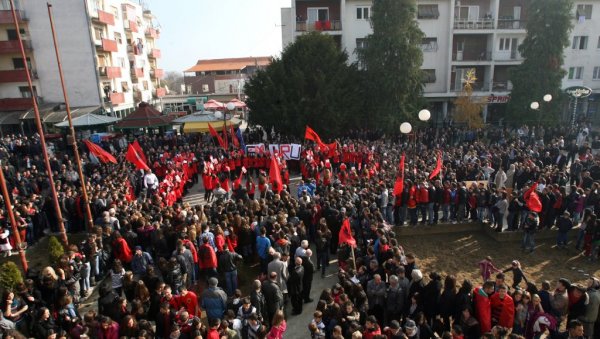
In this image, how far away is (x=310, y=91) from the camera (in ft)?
82.3

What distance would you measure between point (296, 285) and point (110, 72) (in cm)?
3490

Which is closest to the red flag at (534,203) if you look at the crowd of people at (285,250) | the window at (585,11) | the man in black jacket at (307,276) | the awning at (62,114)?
the crowd of people at (285,250)

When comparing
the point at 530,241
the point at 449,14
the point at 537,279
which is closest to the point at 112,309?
the point at 537,279

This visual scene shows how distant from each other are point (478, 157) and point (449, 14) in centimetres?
1848

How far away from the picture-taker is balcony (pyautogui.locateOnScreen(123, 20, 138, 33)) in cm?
4512

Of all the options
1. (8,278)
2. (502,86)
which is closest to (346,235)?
(8,278)

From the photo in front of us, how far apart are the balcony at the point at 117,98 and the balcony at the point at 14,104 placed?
6329 millimetres

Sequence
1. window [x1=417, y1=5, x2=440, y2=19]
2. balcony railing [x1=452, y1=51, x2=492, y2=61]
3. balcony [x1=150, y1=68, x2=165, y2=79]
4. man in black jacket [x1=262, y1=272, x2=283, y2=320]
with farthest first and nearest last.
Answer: balcony [x1=150, y1=68, x2=165, y2=79] → balcony railing [x1=452, y1=51, x2=492, y2=61] → window [x1=417, y1=5, x2=440, y2=19] → man in black jacket [x1=262, y1=272, x2=283, y2=320]

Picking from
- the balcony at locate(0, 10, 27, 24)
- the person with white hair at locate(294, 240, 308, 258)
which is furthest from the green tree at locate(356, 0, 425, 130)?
the balcony at locate(0, 10, 27, 24)

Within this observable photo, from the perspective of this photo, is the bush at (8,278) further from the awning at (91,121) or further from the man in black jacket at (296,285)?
the awning at (91,121)

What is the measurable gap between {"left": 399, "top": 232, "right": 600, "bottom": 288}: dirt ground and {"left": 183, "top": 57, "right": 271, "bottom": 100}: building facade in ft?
170

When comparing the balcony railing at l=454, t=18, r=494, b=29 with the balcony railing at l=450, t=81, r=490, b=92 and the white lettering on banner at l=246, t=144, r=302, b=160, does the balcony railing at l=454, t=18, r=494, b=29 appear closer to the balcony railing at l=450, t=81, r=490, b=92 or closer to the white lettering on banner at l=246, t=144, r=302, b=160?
the balcony railing at l=450, t=81, r=490, b=92

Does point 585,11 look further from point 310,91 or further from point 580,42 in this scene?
point 310,91

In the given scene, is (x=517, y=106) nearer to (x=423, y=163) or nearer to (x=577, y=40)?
(x=577, y=40)
